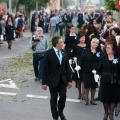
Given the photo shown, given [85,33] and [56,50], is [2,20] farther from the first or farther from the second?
[56,50]

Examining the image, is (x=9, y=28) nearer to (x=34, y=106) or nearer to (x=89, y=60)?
(x=34, y=106)

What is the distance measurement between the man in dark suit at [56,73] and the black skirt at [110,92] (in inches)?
29.3

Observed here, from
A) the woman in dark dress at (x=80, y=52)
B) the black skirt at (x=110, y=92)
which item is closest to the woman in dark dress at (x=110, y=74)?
the black skirt at (x=110, y=92)

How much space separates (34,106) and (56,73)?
2070mm

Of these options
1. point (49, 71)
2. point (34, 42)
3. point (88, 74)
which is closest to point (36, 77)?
point (34, 42)

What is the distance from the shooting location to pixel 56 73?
9.78m

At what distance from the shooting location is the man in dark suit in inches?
385

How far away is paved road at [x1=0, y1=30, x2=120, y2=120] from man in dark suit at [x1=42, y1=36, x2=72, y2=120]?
0.74m

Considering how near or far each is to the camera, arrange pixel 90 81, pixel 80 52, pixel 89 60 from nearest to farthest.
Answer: pixel 89 60 < pixel 90 81 < pixel 80 52

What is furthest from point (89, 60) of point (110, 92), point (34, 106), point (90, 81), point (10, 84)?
point (10, 84)

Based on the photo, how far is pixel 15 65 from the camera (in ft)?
63.3

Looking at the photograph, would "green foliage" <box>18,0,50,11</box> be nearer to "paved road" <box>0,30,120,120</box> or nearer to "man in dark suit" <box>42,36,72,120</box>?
"paved road" <box>0,30,120,120</box>

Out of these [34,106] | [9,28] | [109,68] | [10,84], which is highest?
[109,68]

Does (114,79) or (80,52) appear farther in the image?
(80,52)
